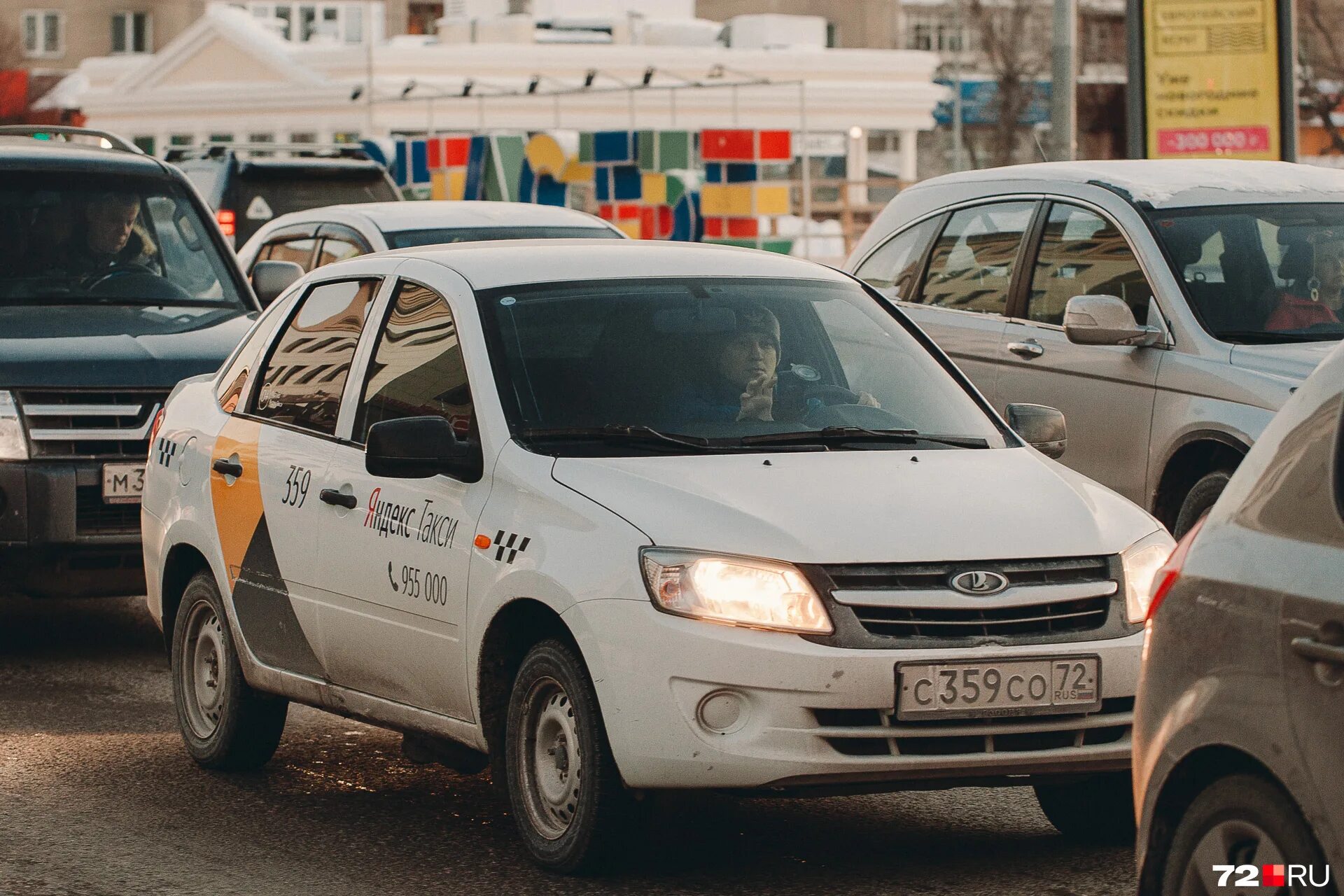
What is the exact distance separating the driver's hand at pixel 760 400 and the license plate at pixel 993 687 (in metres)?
1.22

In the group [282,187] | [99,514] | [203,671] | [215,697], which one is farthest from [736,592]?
[282,187]

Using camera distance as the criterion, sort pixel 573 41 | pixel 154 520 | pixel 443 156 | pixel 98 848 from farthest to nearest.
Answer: pixel 573 41 → pixel 443 156 → pixel 154 520 → pixel 98 848

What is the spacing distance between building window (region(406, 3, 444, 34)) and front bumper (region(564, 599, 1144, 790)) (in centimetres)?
9319

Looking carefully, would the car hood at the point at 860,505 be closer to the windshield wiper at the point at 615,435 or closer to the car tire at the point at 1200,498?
the windshield wiper at the point at 615,435

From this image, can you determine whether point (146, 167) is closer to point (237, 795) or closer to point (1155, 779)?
point (237, 795)

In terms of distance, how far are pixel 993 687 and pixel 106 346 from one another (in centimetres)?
542

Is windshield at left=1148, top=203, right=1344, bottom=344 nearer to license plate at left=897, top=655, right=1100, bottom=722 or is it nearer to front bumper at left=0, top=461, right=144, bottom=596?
license plate at left=897, top=655, right=1100, bottom=722

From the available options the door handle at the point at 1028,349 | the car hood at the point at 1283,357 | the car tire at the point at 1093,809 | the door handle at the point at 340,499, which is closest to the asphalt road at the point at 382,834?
the car tire at the point at 1093,809

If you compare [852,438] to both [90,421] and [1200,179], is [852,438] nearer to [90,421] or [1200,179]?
[1200,179]

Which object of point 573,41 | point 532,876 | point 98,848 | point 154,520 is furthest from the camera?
point 573,41

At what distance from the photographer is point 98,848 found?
6637 millimetres

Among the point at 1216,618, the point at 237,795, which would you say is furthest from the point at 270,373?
the point at 1216,618

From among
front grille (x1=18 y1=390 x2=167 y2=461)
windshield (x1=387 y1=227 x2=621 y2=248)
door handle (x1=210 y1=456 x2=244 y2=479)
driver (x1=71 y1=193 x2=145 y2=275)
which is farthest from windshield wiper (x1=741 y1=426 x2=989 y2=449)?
windshield (x1=387 y1=227 x2=621 y2=248)

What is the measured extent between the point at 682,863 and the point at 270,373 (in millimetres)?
2408
